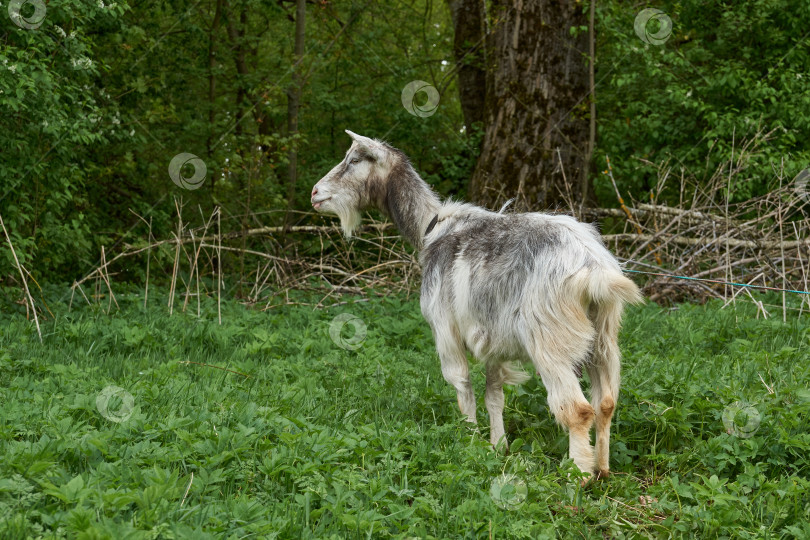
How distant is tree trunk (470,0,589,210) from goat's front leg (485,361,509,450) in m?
6.57

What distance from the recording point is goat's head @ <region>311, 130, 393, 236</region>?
5426 millimetres

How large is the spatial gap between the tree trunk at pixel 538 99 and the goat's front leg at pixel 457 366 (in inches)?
257

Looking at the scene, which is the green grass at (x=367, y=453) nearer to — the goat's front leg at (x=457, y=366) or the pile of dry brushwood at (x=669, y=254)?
the goat's front leg at (x=457, y=366)

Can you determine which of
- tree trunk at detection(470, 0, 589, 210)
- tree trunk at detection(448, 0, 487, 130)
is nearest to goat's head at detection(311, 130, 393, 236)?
tree trunk at detection(470, 0, 589, 210)

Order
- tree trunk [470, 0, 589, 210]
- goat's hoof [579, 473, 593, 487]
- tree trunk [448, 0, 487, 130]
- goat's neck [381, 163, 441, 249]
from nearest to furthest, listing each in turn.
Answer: goat's hoof [579, 473, 593, 487] → goat's neck [381, 163, 441, 249] → tree trunk [470, 0, 589, 210] → tree trunk [448, 0, 487, 130]

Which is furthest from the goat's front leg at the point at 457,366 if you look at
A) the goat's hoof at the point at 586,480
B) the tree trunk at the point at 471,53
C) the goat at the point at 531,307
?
the tree trunk at the point at 471,53

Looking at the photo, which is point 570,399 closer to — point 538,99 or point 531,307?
point 531,307

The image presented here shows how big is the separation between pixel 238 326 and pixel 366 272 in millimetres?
2840

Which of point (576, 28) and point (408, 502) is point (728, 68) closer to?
point (576, 28)

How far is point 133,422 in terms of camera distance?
379 cm

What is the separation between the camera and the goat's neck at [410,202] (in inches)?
207

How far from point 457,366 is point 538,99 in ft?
24.1

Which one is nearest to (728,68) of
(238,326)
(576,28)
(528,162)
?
(576,28)

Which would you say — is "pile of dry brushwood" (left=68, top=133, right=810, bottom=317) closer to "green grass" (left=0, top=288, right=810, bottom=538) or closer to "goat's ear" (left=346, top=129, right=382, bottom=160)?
"green grass" (left=0, top=288, right=810, bottom=538)
